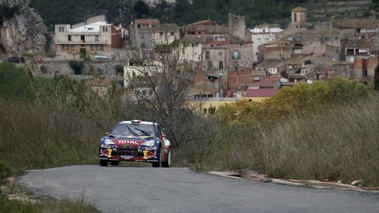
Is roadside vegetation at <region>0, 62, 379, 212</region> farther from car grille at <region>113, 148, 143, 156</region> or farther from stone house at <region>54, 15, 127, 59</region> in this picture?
stone house at <region>54, 15, 127, 59</region>

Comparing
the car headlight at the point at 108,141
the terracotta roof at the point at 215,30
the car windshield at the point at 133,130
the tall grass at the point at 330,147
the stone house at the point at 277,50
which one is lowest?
the stone house at the point at 277,50

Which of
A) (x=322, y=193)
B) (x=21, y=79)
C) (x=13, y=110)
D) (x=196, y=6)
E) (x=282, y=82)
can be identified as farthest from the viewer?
(x=196, y=6)

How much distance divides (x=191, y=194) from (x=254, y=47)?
115328 mm

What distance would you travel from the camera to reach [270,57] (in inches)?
4764

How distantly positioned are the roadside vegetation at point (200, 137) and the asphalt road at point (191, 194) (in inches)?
25.4

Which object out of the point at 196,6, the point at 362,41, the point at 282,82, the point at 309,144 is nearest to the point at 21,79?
the point at 282,82

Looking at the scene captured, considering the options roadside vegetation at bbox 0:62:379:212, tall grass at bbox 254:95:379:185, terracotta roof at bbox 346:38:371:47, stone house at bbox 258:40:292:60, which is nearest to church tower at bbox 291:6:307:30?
stone house at bbox 258:40:292:60

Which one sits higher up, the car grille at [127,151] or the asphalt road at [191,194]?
the asphalt road at [191,194]

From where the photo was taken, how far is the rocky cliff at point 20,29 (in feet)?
414

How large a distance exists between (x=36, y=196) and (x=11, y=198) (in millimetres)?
369

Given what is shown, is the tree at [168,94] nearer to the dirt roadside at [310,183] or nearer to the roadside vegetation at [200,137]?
the roadside vegetation at [200,137]

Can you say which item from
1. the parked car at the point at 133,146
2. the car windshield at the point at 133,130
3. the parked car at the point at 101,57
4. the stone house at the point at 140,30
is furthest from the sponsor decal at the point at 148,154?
the stone house at the point at 140,30

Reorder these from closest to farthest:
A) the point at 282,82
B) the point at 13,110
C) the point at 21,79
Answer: the point at 13,110 < the point at 21,79 < the point at 282,82

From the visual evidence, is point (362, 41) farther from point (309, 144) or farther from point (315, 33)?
point (309, 144)
